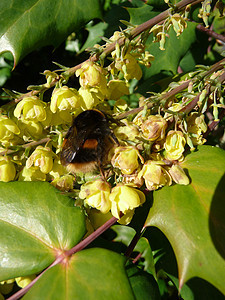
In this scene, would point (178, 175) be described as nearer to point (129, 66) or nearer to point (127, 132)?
point (127, 132)

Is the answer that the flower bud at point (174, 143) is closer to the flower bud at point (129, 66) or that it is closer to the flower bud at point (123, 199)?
the flower bud at point (123, 199)

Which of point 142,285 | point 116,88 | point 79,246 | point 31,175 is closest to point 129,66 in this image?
point 116,88

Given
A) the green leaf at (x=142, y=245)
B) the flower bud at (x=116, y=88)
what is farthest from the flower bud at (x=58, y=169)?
the green leaf at (x=142, y=245)

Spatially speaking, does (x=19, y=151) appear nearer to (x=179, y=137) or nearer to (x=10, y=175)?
(x=10, y=175)

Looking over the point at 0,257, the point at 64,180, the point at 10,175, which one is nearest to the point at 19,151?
the point at 10,175

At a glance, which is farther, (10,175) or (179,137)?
(10,175)

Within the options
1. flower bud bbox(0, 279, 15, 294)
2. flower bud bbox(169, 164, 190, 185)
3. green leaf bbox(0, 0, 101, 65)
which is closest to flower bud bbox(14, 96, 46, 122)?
green leaf bbox(0, 0, 101, 65)
